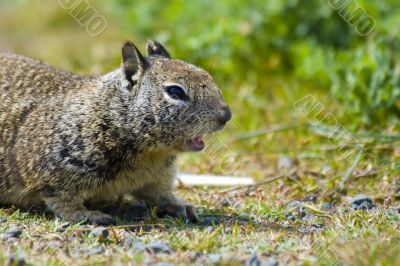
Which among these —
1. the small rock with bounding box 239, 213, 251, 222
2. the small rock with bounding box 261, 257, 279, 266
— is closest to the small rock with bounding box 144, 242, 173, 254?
the small rock with bounding box 261, 257, 279, 266

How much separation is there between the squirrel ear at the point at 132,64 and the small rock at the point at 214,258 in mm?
1660

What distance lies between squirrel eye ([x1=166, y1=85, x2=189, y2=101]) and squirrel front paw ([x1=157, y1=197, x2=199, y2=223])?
35.0 inches

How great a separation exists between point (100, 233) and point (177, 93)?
45.9 inches

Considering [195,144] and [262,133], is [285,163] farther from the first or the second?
[195,144]

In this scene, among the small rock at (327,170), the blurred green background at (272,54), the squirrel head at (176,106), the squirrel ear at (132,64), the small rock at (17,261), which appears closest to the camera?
the small rock at (17,261)

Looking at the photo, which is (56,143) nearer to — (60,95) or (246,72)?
(60,95)

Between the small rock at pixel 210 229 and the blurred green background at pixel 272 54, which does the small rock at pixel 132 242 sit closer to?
the small rock at pixel 210 229

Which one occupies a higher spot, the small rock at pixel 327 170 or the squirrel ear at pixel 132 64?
the squirrel ear at pixel 132 64

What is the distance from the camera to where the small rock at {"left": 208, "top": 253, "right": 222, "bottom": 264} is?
4.17 m

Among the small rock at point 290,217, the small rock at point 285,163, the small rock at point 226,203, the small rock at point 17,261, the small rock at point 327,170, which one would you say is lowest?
the small rock at point 17,261

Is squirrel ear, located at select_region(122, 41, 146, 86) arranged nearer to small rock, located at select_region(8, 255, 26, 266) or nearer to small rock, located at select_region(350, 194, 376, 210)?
small rock, located at select_region(8, 255, 26, 266)

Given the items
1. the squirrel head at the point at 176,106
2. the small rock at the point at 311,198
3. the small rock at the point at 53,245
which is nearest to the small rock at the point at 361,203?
the small rock at the point at 311,198

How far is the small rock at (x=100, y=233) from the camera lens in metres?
4.67

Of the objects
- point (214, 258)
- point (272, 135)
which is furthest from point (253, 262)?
point (272, 135)
